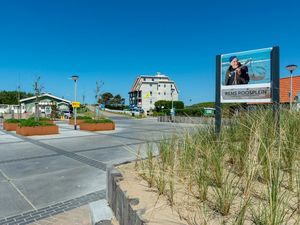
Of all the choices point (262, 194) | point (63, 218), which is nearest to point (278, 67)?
point (262, 194)

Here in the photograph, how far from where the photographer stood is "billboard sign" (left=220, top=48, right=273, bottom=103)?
18.4 ft

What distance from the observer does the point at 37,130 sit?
569 inches

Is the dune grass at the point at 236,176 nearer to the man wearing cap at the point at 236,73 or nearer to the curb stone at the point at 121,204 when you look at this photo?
the curb stone at the point at 121,204

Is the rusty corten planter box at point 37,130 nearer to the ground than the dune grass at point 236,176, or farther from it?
nearer to the ground

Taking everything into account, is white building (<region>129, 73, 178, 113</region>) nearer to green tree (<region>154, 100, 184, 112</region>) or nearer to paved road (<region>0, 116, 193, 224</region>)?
green tree (<region>154, 100, 184, 112</region>)

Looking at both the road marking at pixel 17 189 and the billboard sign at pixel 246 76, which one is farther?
the billboard sign at pixel 246 76

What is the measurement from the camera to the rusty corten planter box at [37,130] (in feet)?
46.5

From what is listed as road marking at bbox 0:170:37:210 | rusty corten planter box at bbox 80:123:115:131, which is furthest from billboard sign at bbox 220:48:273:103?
rusty corten planter box at bbox 80:123:115:131

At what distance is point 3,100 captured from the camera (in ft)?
264

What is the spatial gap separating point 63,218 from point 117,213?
45.3 inches

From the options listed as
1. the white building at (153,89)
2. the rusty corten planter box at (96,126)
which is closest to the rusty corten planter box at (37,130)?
the rusty corten planter box at (96,126)

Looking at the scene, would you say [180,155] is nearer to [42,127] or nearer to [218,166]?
[218,166]

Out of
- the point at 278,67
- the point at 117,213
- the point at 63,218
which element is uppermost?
the point at 278,67

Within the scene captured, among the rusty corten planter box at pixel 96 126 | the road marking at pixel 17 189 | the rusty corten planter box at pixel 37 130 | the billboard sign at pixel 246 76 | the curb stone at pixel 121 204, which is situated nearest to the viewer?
the curb stone at pixel 121 204
